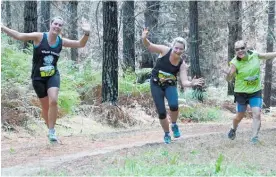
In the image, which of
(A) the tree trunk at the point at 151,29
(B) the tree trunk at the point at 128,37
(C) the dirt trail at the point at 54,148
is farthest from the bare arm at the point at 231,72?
(A) the tree trunk at the point at 151,29

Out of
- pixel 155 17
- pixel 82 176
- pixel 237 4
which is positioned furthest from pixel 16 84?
pixel 237 4

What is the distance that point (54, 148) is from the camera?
29.2ft

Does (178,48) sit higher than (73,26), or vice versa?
(73,26)

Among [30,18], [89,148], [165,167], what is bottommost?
[89,148]

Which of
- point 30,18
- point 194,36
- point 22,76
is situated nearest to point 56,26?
point 22,76

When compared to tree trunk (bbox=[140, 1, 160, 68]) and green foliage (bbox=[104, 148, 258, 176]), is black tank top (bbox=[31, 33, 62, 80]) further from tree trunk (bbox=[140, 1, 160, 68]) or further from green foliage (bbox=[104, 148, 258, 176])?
tree trunk (bbox=[140, 1, 160, 68])

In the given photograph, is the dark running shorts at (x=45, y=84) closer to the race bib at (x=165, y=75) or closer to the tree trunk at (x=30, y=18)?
the race bib at (x=165, y=75)

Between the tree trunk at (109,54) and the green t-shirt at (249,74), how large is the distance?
5469 mm

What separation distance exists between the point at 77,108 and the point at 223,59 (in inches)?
723

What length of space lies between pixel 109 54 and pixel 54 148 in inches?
233

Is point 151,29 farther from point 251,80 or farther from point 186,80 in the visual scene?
point 186,80

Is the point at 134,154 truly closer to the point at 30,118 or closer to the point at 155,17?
the point at 30,118

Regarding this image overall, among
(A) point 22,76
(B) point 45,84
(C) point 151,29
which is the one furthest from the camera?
(C) point 151,29

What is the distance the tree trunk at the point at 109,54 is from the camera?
14320 millimetres
